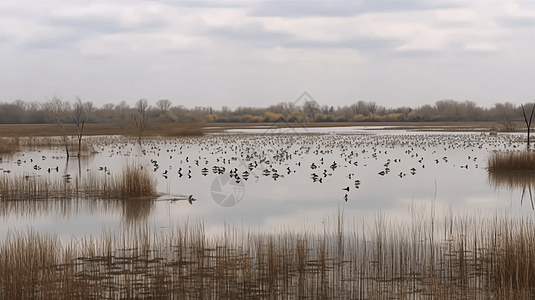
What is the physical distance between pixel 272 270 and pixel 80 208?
6988 millimetres

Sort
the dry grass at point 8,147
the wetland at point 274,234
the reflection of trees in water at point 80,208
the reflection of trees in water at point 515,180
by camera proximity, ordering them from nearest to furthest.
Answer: the wetland at point 274,234, the reflection of trees in water at point 80,208, the reflection of trees in water at point 515,180, the dry grass at point 8,147

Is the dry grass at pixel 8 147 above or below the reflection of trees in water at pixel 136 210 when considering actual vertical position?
above

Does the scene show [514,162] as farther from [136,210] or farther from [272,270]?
[272,270]

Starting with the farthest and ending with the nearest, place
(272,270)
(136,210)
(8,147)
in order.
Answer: (8,147) → (136,210) → (272,270)

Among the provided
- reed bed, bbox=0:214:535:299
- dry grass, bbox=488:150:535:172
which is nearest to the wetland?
reed bed, bbox=0:214:535:299

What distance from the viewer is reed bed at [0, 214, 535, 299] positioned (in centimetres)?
596

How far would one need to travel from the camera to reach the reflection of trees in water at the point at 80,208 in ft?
37.0

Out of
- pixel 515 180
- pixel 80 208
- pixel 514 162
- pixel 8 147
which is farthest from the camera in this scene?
pixel 8 147

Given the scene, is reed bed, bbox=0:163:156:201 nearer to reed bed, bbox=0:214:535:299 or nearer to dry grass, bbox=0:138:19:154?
reed bed, bbox=0:214:535:299

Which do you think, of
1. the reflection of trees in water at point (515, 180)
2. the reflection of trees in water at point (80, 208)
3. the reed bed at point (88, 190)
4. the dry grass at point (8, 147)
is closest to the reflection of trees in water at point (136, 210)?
the reflection of trees in water at point (80, 208)

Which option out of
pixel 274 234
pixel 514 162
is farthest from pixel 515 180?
pixel 274 234

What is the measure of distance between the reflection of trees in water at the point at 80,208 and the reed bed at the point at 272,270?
341 cm

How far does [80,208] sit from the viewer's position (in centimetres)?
1216

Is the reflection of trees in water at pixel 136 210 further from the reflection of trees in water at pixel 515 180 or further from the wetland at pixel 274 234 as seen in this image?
the reflection of trees in water at pixel 515 180
